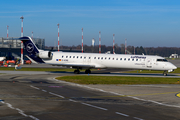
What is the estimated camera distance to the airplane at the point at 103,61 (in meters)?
43.7

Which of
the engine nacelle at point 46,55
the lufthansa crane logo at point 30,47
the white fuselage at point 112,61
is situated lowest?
the white fuselage at point 112,61

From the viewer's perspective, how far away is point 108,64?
45062 millimetres

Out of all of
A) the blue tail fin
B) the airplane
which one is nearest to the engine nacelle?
the airplane

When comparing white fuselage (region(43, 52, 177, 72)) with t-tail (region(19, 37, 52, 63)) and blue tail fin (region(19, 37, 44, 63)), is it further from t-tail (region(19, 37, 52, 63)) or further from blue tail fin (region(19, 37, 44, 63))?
blue tail fin (region(19, 37, 44, 63))

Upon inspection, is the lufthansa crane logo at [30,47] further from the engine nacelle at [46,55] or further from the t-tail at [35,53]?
the engine nacelle at [46,55]

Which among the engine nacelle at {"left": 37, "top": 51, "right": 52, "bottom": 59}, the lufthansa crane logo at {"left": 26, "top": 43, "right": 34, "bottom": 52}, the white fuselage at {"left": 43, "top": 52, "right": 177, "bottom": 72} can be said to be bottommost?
the white fuselage at {"left": 43, "top": 52, "right": 177, "bottom": 72}

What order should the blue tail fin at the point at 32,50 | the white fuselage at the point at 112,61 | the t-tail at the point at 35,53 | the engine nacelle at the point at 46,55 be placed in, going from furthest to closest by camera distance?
1. the blue tail fin at the point at 32,50
2. the t-tail at the point at 35,53
3. the engine nacelle at the point at 46,55
4. the white fuselage at the point at 112,61

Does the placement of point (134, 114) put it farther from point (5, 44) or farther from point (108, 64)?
point (5, 44)

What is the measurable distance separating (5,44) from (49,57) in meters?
65.2

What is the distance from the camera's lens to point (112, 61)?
4488cm

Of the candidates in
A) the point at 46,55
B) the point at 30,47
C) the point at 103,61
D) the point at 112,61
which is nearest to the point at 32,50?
the point at 30,47

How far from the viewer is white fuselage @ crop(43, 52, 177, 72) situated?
1716 inches

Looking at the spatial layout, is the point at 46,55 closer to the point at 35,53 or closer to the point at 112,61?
the point at 35,53

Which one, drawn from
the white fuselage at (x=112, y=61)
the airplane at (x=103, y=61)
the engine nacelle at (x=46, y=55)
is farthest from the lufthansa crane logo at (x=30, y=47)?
the white fuselage at (x=112, y=61)
